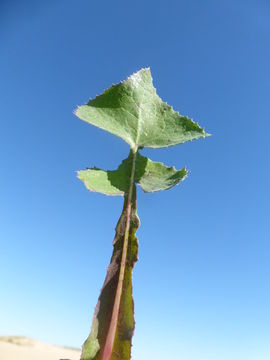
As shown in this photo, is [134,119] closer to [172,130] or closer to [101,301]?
[172,130]

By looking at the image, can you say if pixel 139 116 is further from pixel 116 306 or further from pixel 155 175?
pixel 116 306

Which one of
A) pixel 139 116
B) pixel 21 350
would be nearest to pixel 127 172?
pixel 139 116

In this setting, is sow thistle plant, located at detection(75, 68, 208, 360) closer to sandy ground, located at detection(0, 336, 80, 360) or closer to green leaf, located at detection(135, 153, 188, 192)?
green leaf, located at detection(135, 153, 188, 192)

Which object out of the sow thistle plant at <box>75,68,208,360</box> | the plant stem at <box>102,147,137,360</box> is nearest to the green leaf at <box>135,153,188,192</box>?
the sow thistle plant at <box>75,68,208,360</box>

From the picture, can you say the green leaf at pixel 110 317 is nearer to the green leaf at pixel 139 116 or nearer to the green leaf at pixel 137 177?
the green leaf at pixel 137 177

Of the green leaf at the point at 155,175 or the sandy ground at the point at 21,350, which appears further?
the sandy ground at the point at 21,350

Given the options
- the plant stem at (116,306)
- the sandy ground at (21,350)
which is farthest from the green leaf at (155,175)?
the sandy ground at (21,350)

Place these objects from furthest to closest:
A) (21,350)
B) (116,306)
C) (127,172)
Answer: (21,350) < (127,172) < (116,306)

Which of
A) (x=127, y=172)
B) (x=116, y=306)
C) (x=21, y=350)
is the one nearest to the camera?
(x=116, y=306)
